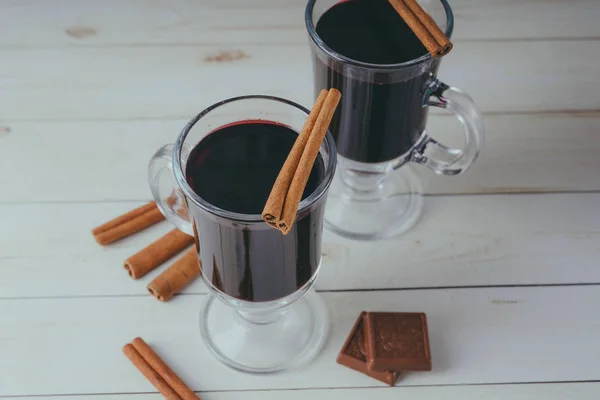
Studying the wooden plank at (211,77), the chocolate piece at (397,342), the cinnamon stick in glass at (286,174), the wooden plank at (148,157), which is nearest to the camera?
the cinnamon stick in glass at (286,174)

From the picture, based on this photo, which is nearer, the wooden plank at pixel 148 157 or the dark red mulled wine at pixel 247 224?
the dark red mulled wine at pixel 247 224

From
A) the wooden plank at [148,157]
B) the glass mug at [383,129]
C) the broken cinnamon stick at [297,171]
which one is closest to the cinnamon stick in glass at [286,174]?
the broken cinnamon stick at [297,171]

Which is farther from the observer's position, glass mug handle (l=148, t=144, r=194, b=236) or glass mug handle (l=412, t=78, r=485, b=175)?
glass mug handle (l=412, t=78, r=485, b=175)

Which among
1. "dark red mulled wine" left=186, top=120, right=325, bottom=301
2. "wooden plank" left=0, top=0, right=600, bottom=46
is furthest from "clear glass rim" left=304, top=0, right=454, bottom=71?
"wooden plank" left=0, top=0, right=600, bottom=46

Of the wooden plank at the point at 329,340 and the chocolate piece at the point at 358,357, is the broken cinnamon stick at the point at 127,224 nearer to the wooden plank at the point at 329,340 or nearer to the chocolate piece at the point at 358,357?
the wooden plank at the point at 329,340

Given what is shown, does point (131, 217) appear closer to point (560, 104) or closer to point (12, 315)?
point (12, 315)

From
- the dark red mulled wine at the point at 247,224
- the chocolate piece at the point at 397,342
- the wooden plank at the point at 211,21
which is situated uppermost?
the dark red mulled wine at the point at 247,224

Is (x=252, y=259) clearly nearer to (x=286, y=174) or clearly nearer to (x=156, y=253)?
(x=286, y=174)

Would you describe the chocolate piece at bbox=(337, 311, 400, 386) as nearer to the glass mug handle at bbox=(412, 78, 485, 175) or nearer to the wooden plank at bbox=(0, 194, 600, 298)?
the wooden plank at bbox=(0, 194, 600, 298)
